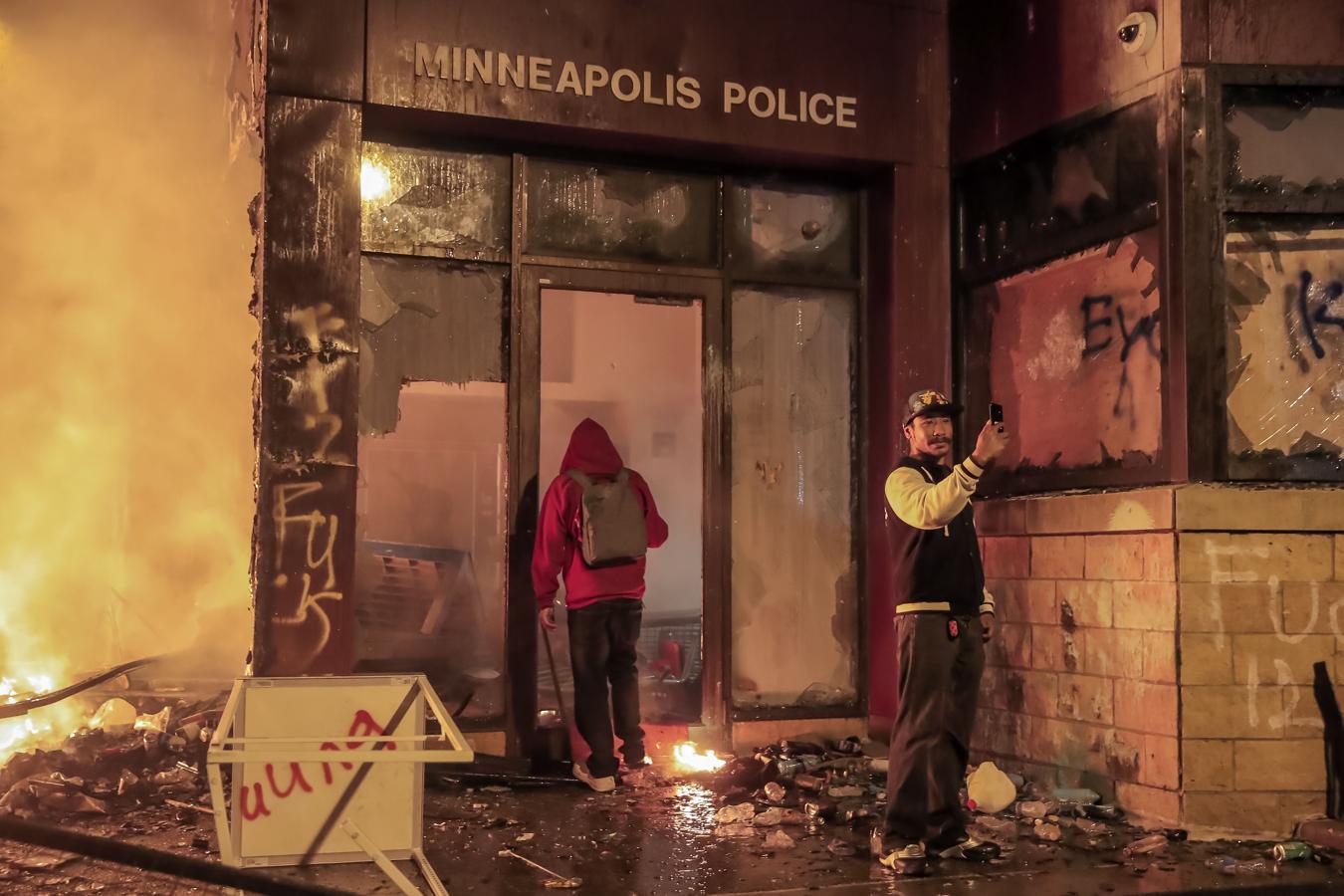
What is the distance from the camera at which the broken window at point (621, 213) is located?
26.2ft

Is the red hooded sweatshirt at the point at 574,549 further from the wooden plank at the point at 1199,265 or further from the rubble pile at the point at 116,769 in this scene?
the wooden plank at the point at 1199,265

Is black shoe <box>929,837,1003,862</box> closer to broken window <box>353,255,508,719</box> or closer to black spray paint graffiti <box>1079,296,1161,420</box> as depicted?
black spray paint graffiti <box>1079,296,1161,420</box>

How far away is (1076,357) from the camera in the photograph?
7.23m

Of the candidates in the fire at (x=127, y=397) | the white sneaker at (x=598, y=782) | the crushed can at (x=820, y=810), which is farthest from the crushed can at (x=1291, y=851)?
the fire at (x=127, y=397)

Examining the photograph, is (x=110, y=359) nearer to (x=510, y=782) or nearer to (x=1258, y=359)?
(x=510, y=782)

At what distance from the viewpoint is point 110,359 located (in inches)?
323

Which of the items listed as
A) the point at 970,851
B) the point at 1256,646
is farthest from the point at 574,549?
the point at 1256,646

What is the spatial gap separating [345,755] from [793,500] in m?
4.65

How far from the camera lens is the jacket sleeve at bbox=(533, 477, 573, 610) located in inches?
285

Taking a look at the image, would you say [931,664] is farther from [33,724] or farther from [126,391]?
[126,391]

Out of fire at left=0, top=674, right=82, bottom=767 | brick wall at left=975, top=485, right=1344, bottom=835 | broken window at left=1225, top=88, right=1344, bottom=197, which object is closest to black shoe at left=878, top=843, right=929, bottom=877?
brick wall at left=975, top=485, right=1344, bottom=835

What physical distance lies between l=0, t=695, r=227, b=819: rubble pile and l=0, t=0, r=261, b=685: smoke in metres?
0.92

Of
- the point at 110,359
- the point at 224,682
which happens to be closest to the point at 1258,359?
the point at 224,682

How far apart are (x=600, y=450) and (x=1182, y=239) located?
11.0ft
